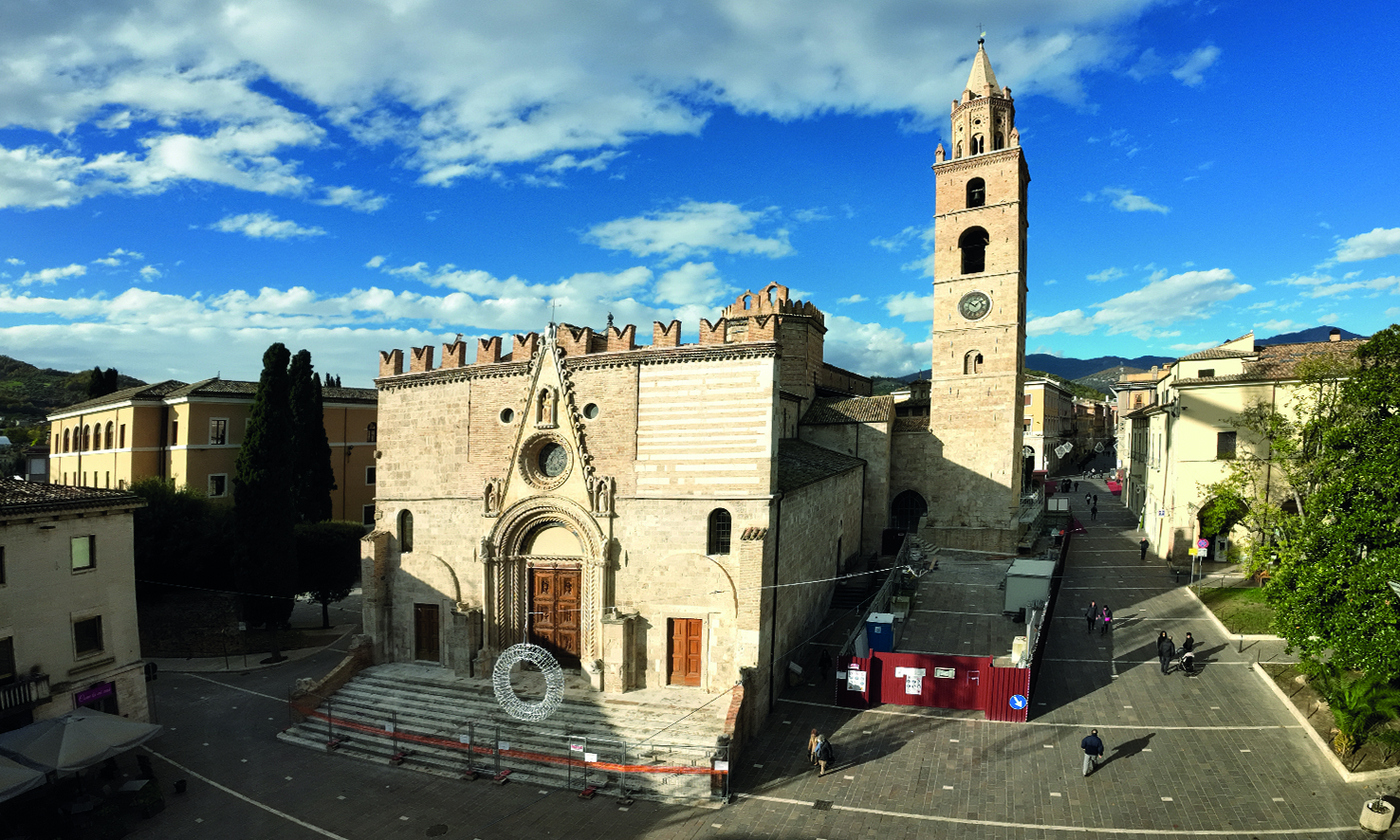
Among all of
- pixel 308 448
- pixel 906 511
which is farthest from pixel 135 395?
pixel 906 511

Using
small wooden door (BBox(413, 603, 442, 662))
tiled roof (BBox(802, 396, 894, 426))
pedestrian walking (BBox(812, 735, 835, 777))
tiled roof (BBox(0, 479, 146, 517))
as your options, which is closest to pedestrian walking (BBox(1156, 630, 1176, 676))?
pedestrian walking (BBox(812, 735, 835, 777))

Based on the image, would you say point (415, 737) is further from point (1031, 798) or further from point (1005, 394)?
point (1005, 394)

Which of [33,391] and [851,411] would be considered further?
[33,391]

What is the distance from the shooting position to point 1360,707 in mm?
15711

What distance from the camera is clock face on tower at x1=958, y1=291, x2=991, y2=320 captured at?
34.2 meters

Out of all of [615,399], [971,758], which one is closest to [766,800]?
[971,758]

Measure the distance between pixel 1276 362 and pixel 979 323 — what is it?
12.5 metres

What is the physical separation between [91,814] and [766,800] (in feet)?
49.8

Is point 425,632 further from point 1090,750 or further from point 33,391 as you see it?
point 33,391

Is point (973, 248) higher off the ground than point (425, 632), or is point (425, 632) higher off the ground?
point (973, 248)

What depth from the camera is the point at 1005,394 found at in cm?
3356

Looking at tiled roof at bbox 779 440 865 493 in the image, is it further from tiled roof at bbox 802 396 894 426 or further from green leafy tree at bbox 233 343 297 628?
green leafy tree at bbox 233 343 297 628

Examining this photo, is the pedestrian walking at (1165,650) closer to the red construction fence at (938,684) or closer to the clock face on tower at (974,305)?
the red construction fence at (938,684)

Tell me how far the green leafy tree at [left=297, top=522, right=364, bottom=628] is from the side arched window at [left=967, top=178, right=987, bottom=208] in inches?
1364
